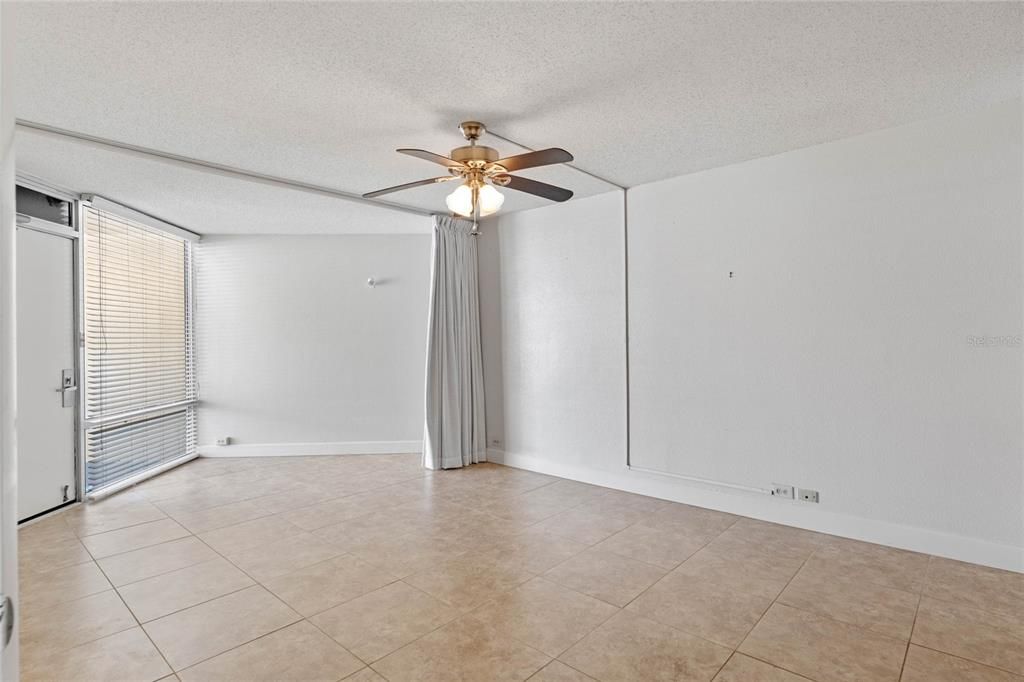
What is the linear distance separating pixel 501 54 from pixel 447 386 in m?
3.63

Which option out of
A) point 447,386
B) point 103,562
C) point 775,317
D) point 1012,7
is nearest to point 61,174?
point 103,562

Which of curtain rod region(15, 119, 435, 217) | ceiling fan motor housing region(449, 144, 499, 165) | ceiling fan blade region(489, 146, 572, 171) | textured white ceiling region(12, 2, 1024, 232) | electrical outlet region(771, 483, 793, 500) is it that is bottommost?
electrical outlet region(771, 483, 793, 500)

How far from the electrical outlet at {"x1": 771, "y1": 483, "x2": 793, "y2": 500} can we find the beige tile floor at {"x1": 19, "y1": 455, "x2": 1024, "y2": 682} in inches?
9.1

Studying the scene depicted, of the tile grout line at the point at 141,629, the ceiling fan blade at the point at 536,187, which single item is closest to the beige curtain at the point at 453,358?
the ceiling fan blade at the point at 536,187

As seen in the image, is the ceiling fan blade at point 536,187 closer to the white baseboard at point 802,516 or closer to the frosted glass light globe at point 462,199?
the frosted glass light globe at point 462,199

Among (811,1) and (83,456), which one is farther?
(83,456)

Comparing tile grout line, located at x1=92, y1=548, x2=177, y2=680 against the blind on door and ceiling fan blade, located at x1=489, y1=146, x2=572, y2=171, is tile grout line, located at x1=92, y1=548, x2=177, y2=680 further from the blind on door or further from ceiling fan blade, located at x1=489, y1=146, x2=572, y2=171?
ceiling fan blade, located at x1=489, y1=146, x2=572, y2=171

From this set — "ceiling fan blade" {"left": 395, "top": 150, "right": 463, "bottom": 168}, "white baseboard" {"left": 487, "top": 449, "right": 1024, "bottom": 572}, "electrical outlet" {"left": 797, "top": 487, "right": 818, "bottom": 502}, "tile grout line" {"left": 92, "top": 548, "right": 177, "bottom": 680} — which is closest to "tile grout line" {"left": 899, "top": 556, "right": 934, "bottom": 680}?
"white baseboard" {"left": 487, "top": 449, "right": 1024, "bottom": 572}

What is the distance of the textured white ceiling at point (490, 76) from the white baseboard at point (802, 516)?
2.48 metres

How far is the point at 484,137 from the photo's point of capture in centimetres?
337

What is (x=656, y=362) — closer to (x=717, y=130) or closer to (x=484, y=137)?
(x=717, y=130)

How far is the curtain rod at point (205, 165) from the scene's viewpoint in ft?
10.3

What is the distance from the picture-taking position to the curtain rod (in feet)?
10.3

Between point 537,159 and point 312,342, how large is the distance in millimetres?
4277
